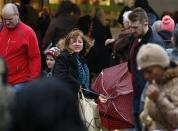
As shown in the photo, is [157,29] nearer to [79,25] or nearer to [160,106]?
[79,25]

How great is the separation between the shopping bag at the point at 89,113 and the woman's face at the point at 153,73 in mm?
3111

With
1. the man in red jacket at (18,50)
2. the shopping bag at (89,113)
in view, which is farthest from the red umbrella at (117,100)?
the man in red jacket at (18,50)

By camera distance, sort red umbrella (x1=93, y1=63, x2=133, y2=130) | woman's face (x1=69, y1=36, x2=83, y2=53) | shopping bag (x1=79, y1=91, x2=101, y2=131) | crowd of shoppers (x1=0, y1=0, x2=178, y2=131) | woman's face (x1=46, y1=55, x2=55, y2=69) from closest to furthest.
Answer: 1. crowd of shoppers (x1=0, y1=0, x2=178, y2=131)
2. shopping bag (x1=79, y1=91, x2=101, y2=131)
3. woman's face (x1=69, y1=36, x2=83, y2=53)
4. red umbrella (x1=93, y1=63, x2=133, y2=130)
5. woman's face (x1=46, y1=55, x2=55, y2=69)

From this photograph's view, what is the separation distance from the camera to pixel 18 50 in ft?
40.8

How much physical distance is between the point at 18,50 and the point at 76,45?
1.39 metres

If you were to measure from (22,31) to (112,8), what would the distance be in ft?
21.6

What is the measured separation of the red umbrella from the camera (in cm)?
1175

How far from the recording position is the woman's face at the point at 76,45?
11.3 meters

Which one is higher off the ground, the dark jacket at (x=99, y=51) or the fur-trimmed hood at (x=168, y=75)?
the fur-trimmed hood at (x=168, y=75)

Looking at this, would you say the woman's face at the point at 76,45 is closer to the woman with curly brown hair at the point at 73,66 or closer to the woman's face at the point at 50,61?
the woman with curly brown hair at the point at 73,66

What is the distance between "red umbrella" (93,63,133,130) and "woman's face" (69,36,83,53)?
→ 76cm

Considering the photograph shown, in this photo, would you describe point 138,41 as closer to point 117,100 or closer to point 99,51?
point 117,100

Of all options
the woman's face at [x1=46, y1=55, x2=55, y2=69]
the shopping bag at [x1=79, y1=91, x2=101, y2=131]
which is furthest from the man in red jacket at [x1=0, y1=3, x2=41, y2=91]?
the shopping bag at [x1=79, y1=91, x2=101, y2=131]

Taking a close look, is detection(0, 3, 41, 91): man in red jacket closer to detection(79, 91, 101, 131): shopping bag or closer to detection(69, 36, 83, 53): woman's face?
detection(69, 36, 83, 53): woman's face
